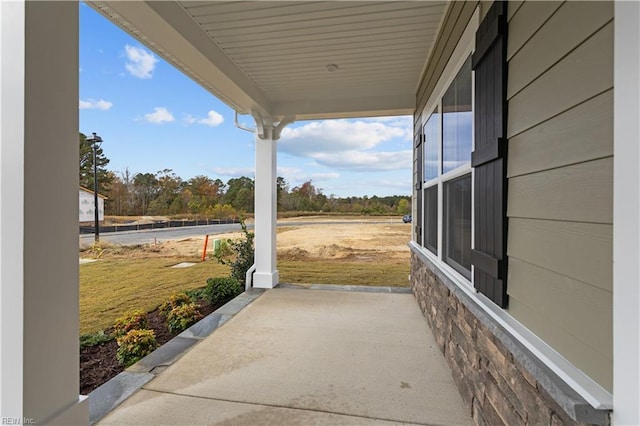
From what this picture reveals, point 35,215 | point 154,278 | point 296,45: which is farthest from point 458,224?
point 154,278

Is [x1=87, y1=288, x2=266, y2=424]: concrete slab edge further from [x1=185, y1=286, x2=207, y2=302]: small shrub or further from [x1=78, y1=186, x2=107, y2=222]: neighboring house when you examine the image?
[x1=78, y1=186, x2=107, y2=222]: neighboring house

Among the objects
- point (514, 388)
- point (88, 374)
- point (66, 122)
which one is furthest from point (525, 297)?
point (88, 374)

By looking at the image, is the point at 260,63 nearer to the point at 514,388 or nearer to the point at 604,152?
the point at 604,152

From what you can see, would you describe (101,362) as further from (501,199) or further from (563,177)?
(563,177)

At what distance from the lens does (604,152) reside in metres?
0.89

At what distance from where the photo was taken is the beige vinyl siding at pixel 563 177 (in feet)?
2.93

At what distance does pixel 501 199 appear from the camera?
154 cm

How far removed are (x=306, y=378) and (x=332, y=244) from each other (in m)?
6.69

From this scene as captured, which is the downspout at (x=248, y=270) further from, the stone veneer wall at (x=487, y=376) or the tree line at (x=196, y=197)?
the stone veneer wall at (x=487, y=376)

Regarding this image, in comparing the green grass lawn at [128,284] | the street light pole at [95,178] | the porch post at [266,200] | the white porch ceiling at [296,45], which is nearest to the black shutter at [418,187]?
the white porch ceiling at [296,45]

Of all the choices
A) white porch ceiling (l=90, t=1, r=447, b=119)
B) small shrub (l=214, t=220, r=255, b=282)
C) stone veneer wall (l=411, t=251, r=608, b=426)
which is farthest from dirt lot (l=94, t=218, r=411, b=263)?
stone veneer wall (l=411, t=251, r=608, b=426)

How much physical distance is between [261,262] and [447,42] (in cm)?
381
